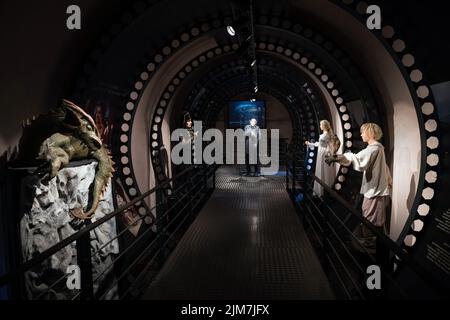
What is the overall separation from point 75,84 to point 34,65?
0.79m

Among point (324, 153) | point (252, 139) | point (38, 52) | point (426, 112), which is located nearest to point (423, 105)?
point (426, 112)

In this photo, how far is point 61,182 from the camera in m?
3.68

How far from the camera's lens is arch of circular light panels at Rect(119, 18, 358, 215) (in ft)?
16.7

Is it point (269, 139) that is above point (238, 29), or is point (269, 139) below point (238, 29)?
below

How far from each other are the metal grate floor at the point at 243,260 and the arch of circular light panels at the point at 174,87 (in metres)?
1.49

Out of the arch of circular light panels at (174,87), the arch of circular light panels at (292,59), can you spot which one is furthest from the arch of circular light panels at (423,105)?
the arch of circular light panels at (292,59)

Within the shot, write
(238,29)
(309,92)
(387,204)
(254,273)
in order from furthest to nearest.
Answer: (309,92), (387,204), (238,29), (254,273)

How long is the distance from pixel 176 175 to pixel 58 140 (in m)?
1.84

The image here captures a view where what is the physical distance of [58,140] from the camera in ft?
11.1

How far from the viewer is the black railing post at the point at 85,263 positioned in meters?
2.50

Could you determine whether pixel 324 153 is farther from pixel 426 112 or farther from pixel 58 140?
pixel 58 140
